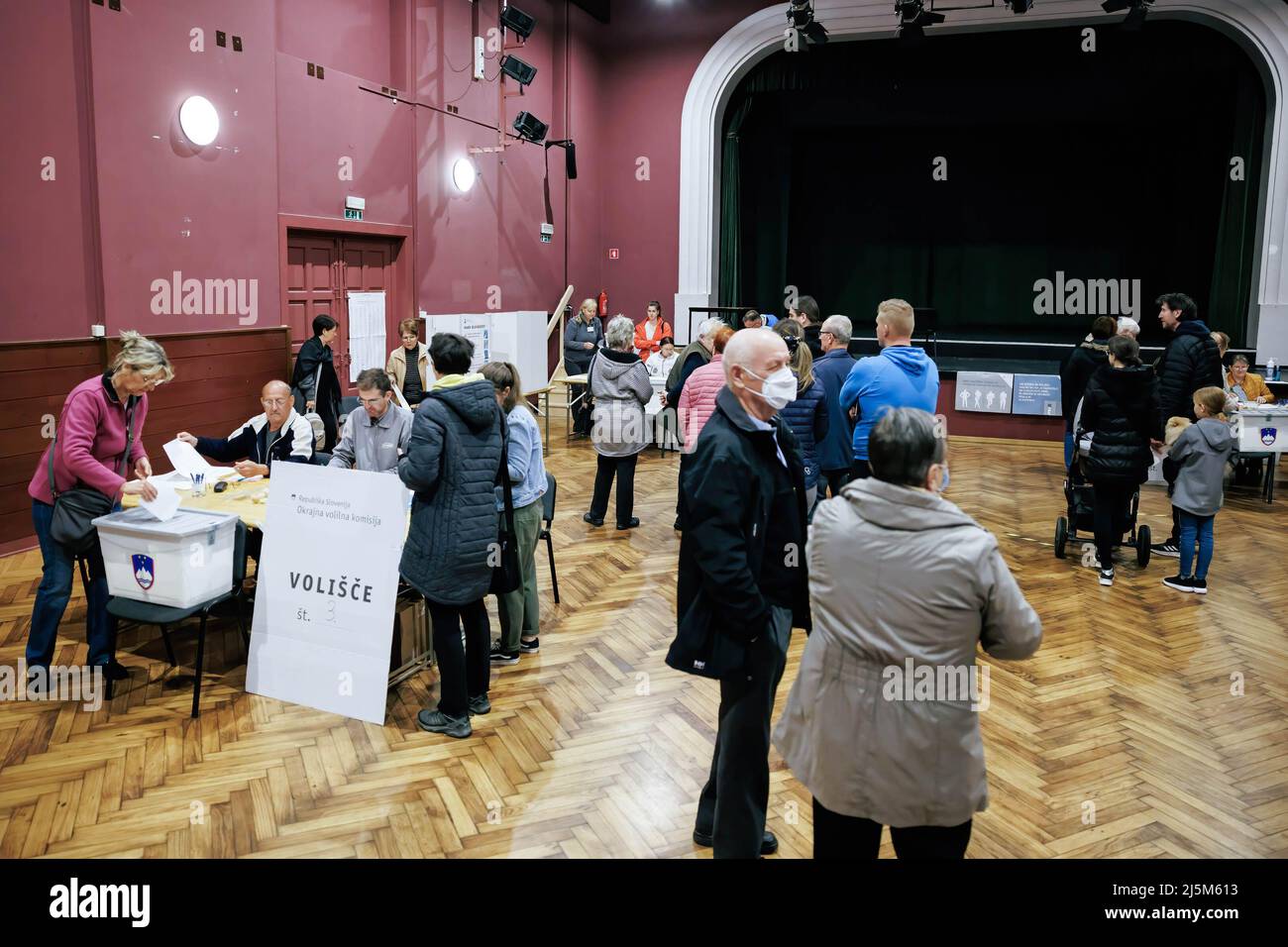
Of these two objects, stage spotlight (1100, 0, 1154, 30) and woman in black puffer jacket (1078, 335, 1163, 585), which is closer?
woman in black puffer jacket (1078, 335, 1163, 585)

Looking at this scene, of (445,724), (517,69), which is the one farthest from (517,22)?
(445,724)

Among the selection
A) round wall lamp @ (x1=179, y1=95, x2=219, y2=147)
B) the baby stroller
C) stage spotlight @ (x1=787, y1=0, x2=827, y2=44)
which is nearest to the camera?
the baby stroller

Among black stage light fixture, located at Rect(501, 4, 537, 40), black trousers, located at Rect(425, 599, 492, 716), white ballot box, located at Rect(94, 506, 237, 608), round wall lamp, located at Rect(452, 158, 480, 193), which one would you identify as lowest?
black trousers, located at Rect(425, 599, 492, 716)

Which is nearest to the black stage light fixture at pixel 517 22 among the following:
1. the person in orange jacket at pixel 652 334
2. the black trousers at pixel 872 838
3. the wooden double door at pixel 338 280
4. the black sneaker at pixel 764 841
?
the wooden double door at pixel 338 280

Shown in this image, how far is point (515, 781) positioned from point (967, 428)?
9999 mm

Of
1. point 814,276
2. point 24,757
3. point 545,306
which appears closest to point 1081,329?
point 814,276

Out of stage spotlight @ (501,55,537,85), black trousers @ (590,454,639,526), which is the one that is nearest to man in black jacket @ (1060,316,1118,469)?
black trousers @ (590,454,639,526)

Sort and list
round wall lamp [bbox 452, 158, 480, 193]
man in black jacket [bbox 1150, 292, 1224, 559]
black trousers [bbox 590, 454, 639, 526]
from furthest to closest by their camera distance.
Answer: round wall lamp [bbox 452, 158, 480, 193]
man in black jacket [bbox 1150, 292, 1224, 559]
black trousers [bbox 590, 454, 639, 526]

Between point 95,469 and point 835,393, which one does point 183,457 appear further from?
point 835,393

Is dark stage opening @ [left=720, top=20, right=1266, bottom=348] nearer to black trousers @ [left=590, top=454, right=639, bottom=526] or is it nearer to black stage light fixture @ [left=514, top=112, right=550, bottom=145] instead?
black stage light fixture @ [left=514, top=112, right=550, bottom=145]

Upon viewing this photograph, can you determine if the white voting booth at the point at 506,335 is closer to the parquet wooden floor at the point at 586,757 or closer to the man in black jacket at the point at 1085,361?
the man in black jacket at the point at 1085,361

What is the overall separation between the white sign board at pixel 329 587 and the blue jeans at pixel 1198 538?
16.0 feet

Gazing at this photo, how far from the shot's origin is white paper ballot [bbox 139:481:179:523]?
380 cm
